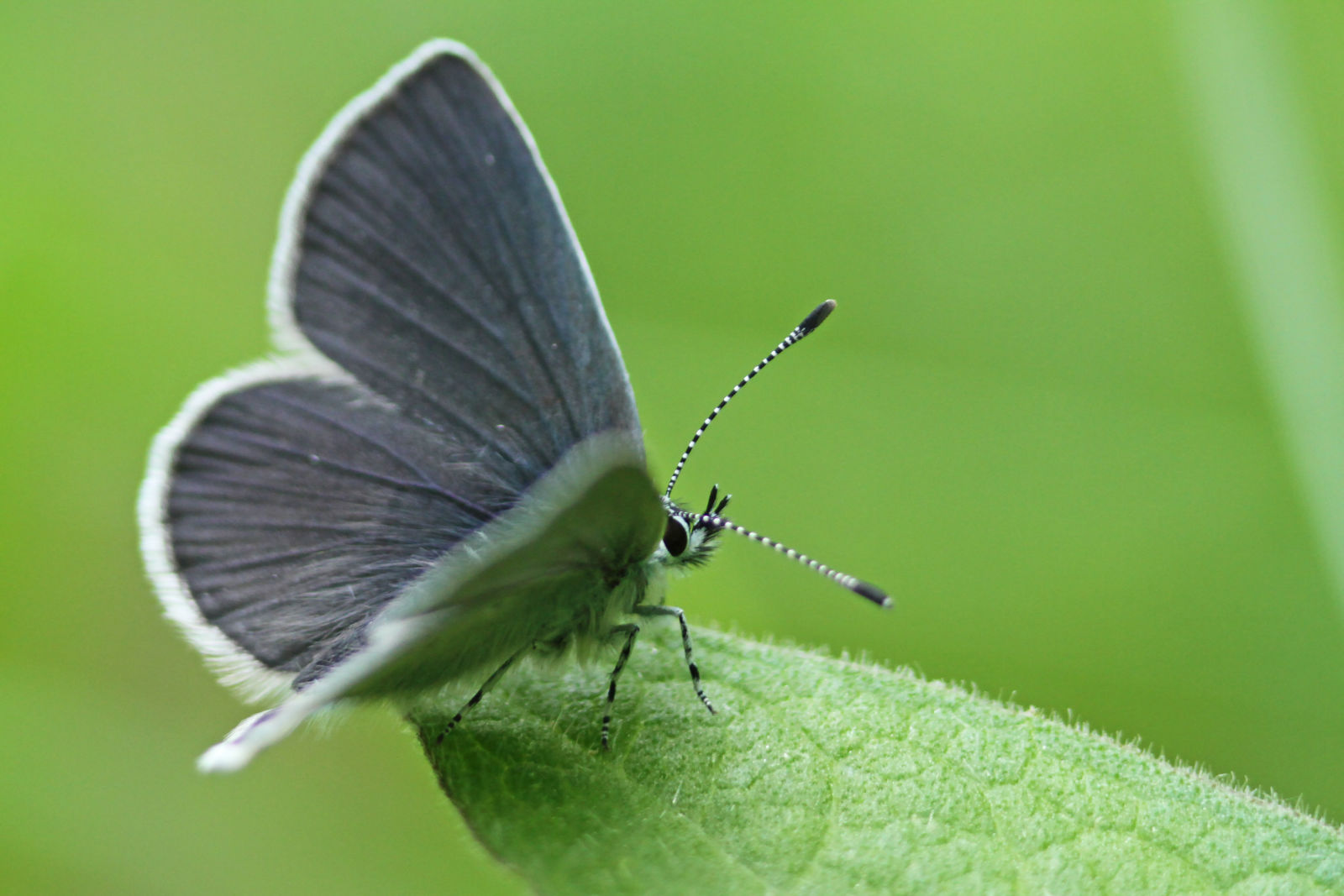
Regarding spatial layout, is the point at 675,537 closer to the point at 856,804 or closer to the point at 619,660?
the point at 619,660

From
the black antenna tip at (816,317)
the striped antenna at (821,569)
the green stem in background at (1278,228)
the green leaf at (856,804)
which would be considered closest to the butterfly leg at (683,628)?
the green leaf at (856,804)

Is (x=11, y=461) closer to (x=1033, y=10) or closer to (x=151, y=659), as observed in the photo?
(x=151, y=659)

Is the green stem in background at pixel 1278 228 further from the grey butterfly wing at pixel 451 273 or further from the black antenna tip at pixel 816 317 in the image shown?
the grey butterfly wing at pixel 451 273

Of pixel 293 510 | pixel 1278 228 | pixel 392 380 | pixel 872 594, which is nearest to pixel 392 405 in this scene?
pixel 392 380

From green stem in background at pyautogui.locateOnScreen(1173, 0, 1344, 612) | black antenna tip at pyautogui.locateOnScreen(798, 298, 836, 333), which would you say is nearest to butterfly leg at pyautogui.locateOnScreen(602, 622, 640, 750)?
black antenna tip at pyautogui.locateOnScreen(798, 298, 836, 333)

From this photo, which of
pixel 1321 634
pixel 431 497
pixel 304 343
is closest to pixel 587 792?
pixel 431 497

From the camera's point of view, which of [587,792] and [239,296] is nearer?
[587,792]
